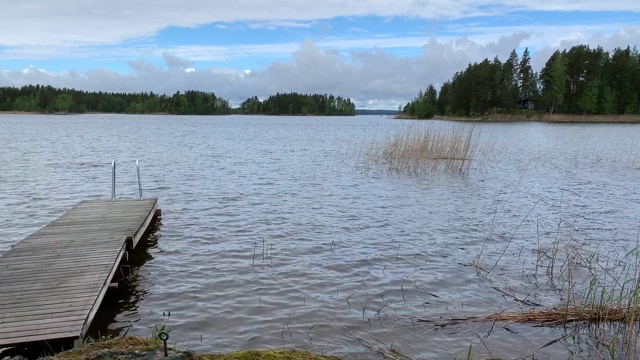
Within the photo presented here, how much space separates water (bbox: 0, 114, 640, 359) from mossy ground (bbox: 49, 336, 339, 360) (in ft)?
5.86

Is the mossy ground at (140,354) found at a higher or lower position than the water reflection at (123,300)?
higher

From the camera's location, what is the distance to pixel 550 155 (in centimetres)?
3306

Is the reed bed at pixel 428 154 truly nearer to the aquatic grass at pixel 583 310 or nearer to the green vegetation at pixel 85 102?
the aquatic grass at pixel 583 310

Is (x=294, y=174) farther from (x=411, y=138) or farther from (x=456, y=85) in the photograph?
(x=456, y=85)

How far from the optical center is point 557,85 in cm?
8806

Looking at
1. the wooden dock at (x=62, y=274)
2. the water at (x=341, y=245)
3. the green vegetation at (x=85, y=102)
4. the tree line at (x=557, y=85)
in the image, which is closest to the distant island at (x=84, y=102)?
the green vegetation at (x=85, y=102)

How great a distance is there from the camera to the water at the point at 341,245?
23.1 ft

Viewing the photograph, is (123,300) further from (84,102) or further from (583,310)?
(84,102)

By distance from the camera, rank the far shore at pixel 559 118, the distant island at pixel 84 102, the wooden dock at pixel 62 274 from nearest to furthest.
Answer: the wooden dock at pixel 62 274
the far shore at pixel 559 118
the distant island at pixel 84 102

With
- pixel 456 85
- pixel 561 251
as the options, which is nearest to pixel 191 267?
pixel 561 251

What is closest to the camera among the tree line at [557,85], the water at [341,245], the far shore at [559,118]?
the water at [341,245]

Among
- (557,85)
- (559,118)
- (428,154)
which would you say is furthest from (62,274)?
(557,85)

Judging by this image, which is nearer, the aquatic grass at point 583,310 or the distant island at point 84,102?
the aquatic grass at point 583,310

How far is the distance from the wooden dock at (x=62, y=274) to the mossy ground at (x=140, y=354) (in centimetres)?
118
